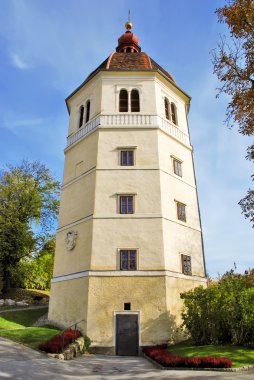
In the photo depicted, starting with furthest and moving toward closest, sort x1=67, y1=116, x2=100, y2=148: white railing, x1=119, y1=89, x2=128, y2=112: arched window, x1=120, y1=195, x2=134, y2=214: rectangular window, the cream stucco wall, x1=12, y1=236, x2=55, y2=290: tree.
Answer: x1=12, y1=236, x2=55, y2=290: tree < x1=119, y1=89, x2=128, y2=112: arched window < x1=67, y1=116, x2=100, y2=148: white railing < x1=120, y1=195, x2=134, y2=214: rectangular window < the cream stucco wall

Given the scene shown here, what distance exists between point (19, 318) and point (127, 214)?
909 centimetres

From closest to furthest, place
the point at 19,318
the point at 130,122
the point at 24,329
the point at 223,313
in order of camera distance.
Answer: the point at 223,313 < the point at 24,329 < the point at 19,318 < the point at 130,122

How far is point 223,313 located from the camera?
15078 mm

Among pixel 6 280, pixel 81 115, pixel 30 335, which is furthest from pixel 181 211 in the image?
pixel 6 280

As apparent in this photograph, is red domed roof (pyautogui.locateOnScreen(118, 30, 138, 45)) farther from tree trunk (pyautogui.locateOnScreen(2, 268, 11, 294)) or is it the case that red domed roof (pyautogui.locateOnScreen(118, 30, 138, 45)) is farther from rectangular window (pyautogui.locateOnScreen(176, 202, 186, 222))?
tree trunk (pyautogui.locateOnScreen(2, 268, 11, 294))

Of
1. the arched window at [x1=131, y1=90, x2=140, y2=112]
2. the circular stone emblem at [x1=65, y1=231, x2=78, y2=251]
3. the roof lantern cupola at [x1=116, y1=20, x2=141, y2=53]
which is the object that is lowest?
the circular stone emblem at [x1=65, y1=231, x2=78, y2=251]

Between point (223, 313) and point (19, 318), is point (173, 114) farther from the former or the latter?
point (19, 318)

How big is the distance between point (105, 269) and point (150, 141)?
8542mm

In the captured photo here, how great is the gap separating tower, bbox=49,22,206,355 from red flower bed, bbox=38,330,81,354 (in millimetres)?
1477

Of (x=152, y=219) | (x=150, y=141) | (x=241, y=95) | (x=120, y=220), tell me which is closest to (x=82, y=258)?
(x=120, y=220)

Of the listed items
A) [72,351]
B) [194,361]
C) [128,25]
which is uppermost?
[128,25]

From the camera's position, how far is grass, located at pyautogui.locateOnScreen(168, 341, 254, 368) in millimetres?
11781

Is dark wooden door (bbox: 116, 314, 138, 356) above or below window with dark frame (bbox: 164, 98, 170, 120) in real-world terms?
below

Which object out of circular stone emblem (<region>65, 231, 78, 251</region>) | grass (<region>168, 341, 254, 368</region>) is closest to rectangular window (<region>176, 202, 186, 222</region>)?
circular stone emblem (<region>65, 231, 78, 251</region>)
